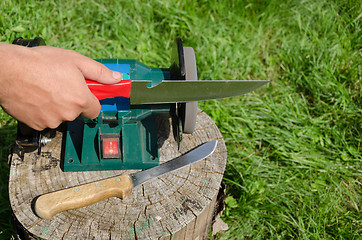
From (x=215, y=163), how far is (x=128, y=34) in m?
2.19

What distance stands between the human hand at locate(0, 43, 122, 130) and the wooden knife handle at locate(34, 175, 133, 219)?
0.42 m

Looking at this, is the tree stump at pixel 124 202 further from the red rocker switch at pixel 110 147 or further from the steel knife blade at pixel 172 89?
the steel knife blade at pixel 172 89

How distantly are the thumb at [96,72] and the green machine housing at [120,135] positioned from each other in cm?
24

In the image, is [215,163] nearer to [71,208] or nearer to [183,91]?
[183,91]

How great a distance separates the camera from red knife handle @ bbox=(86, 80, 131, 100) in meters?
1.62

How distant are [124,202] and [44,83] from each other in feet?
2.69

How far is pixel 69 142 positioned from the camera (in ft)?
6.61

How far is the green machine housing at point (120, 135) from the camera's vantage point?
6.24ft

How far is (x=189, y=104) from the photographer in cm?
179

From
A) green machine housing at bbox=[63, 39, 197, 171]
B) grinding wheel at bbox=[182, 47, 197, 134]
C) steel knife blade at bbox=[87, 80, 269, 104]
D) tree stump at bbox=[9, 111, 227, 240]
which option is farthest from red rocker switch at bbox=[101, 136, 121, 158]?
grinding wheel at bbox=[182, 47, 197, 134]

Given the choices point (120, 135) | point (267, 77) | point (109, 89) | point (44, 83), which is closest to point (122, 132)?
point (120, 135)

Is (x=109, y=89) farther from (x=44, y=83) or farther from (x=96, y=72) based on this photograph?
(x=44, y=83)

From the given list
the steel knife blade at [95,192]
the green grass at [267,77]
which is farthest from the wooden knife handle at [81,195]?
the green grass at [267,77]

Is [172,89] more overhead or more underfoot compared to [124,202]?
more overhead
